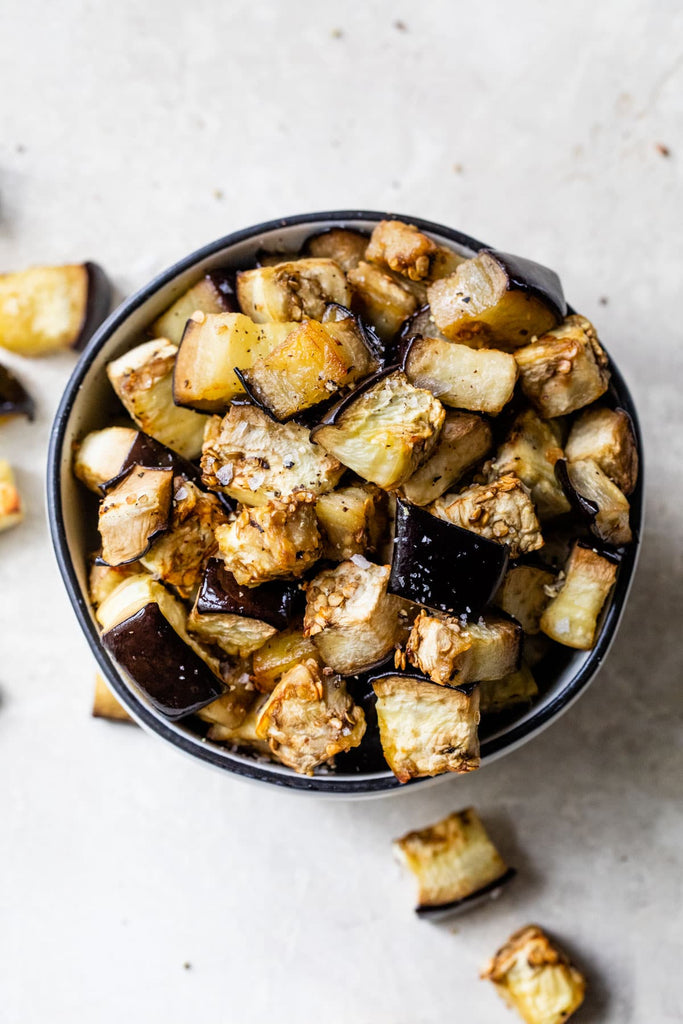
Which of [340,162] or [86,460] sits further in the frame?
[340,162]

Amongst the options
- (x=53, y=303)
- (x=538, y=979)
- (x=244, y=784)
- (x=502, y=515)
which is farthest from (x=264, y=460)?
(x=538, y=979)

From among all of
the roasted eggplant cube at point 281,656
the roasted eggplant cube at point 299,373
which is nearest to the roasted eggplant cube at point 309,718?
the roasted eggplant cube at point 281,656

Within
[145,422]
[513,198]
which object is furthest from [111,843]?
[513,198]

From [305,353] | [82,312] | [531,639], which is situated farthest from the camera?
[82,312]

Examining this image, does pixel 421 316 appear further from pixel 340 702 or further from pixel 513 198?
pixel 513 198

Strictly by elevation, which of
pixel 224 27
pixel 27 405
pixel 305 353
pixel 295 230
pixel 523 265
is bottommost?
pixel 27 405

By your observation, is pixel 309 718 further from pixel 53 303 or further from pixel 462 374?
pixel 53 303

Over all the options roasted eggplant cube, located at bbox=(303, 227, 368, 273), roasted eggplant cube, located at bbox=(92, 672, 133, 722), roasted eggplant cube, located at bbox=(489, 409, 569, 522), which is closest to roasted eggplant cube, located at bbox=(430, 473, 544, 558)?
roasted eggplant cube, located at bbox=(489, 409, 569, 522)

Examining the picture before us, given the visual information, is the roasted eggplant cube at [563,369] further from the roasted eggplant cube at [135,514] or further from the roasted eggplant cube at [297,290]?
the roasted eggplant cube at [135,514]

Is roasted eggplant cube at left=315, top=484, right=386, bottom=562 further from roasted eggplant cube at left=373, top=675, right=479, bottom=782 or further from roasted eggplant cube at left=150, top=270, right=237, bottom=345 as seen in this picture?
roasted eggplant cube at left=150, top=270, right=237, bottom=345
